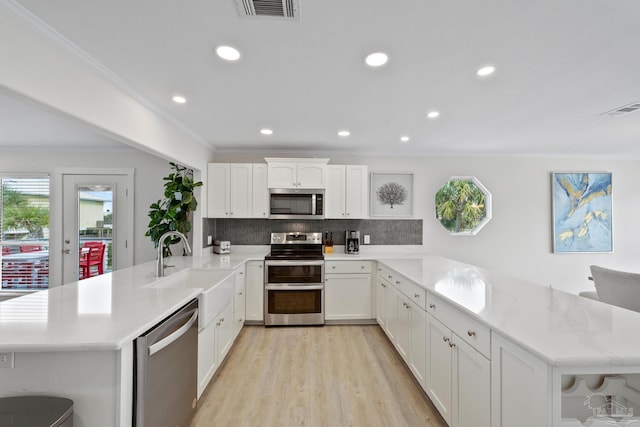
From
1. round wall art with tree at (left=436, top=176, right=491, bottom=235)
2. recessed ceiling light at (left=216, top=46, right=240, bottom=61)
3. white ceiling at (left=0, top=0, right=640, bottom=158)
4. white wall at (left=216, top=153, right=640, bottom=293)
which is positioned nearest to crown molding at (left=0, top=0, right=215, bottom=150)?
white ceiling at (left=0, top=0, right=640, bottom=158)

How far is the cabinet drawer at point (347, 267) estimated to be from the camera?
3.80m

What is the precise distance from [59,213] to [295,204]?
133 inches

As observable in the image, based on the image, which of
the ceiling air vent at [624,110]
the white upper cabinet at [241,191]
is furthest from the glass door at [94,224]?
the ceiling air vent at [624,110]

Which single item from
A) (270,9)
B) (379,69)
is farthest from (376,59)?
(270,9)

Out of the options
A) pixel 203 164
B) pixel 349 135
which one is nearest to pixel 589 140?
pixel 349 135

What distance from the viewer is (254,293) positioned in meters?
3.73

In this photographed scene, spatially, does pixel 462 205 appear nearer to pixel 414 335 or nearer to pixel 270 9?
pixel 414 335

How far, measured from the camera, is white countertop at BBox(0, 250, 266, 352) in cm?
114

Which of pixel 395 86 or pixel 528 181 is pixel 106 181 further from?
pixel 528 181

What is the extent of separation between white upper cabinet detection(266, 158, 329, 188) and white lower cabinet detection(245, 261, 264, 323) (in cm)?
111

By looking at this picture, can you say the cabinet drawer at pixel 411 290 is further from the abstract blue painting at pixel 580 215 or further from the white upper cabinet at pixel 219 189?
the abstract blue painting at pixel 580 215

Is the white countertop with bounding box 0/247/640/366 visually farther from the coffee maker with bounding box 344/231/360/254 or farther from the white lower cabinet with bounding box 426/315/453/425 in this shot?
the coffee maker with bounding box 344/231/360/254

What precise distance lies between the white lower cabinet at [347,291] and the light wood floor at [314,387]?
416mm

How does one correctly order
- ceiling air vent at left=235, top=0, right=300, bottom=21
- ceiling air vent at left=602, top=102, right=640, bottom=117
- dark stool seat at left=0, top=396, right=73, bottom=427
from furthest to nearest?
ceiling air vent at left=602, top=102, right=640, bottom=117
ceiling air vent at left=235, top=0, right=300, bottom=21
dark stool seat at left=0, top=396, right=73, bottom=427
